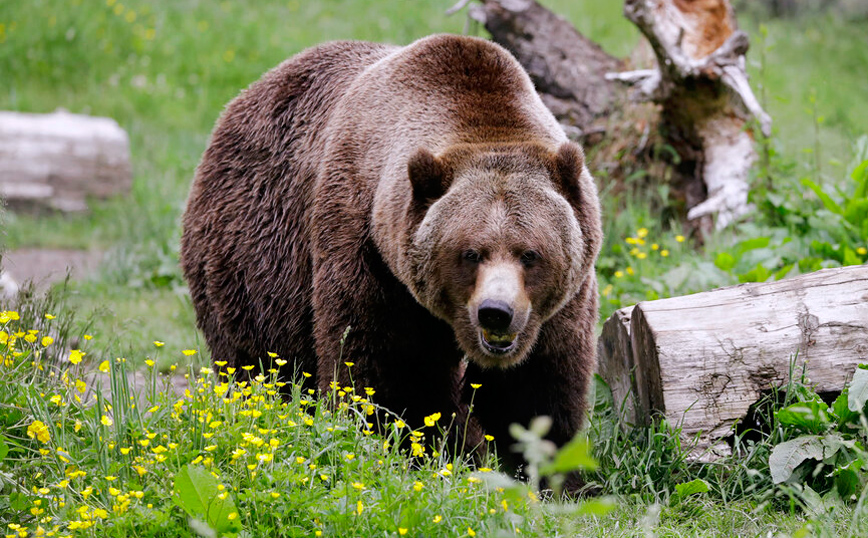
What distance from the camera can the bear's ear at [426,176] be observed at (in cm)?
400

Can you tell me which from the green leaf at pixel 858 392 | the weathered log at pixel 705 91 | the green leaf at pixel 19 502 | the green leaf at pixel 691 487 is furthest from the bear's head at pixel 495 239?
the weathered log at pixel 705 91

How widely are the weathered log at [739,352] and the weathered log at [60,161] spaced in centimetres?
752

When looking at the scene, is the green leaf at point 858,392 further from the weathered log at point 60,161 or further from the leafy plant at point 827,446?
the weathered log at point 60,161

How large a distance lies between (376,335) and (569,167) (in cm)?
110

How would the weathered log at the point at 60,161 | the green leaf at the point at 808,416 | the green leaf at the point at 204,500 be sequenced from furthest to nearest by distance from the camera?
1. the weathered log at the point at 60,161
2. the green leaf at the point at 808,416
3. the green leaf at the point at 204,500

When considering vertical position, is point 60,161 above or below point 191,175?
above

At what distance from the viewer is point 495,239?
153 inches

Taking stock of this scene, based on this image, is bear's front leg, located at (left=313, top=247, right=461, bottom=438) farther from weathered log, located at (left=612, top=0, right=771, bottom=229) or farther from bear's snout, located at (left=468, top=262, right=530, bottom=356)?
weathered log, located at (left=612, top=0, right=771, bottom=229)

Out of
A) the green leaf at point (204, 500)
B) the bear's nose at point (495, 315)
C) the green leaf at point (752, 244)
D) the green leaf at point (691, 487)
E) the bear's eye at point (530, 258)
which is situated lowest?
the green leaf at point (691, 487)

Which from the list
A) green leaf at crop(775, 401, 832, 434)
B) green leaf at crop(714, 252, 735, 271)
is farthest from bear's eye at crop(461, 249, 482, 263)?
green leaf at crop(714, 252, 735, 271)

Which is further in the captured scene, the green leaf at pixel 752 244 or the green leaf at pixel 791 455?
the green leaf at pixel 752 244

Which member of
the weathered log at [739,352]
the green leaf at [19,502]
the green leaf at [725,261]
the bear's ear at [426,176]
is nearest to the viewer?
the green leaf at [19,502]

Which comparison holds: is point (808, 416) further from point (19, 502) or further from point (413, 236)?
point (19, 502)

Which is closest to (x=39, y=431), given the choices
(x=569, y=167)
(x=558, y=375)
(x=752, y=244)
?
(x=558, y=375)
